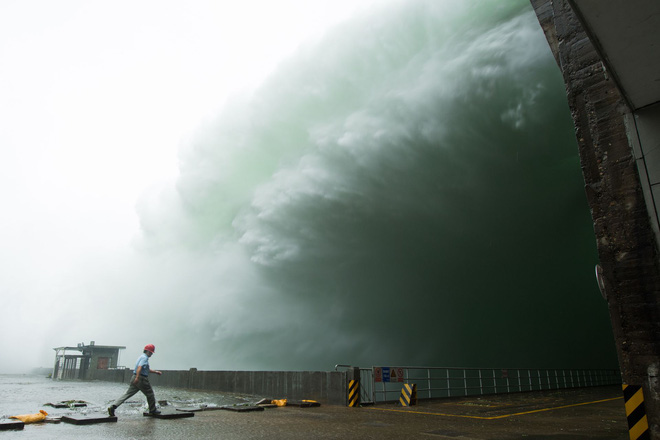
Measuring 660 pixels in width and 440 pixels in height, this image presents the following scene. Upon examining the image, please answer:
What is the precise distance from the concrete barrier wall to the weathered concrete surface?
1041 cm

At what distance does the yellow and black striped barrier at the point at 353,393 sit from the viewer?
1404 cm

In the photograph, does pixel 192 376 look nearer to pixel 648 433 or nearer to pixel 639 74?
pixel 648 433

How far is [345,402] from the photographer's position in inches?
568

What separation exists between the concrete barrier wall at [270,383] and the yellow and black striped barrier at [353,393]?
1.27 ft

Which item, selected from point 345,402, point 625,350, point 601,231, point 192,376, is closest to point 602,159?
point 601,231

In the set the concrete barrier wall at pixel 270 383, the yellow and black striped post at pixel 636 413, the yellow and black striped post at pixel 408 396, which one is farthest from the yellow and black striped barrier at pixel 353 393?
the yellow and black striped post at pixel 636 413

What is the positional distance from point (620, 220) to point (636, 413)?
2.61 metres

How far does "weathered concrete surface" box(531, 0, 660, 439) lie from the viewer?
5525 millimetres

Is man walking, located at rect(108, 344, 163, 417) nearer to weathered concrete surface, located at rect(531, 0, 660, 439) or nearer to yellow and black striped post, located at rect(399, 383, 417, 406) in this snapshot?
yellow and black striped post, located at rect(399, 383, 417, 406)

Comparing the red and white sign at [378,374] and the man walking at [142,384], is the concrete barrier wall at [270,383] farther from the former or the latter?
the man walking at [142,384]

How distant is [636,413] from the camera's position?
5.53 metres

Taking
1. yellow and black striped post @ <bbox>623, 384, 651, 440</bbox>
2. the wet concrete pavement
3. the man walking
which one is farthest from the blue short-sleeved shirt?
yellow and black striped post @ <bbox>623, 384, 651, 440</bbox>

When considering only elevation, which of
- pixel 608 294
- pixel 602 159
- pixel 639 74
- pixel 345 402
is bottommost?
pixel 345 402

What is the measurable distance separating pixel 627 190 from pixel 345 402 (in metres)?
11.5
